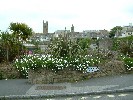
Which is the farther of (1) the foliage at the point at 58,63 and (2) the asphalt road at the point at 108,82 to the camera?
(1) the foliage at the point at 58,63

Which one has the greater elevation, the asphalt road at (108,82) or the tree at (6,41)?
the tree at (6,41)

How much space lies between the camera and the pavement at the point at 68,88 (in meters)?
12.1

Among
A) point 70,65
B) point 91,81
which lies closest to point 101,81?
point 91,81

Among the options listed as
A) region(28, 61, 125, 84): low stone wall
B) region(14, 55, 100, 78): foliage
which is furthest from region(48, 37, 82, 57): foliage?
region(28, 61, 125, 84): low stone wall

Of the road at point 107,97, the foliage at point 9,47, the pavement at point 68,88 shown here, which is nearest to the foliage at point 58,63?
the pavement at point 68,88

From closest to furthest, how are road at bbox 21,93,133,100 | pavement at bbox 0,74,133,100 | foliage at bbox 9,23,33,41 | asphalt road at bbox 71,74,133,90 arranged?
1. road at bbox 21,93,133,100
2. pavement at bbox 0,74,133,100
3. asphalt road at bbox 71,74,133,90
4. foliage at bbox 9,23,33,41

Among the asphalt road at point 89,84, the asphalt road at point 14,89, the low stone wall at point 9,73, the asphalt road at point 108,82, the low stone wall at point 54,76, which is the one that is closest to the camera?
the asphalt road at point 14,89

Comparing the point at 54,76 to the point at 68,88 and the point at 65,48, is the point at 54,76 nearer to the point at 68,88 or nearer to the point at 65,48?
the point at 68,88

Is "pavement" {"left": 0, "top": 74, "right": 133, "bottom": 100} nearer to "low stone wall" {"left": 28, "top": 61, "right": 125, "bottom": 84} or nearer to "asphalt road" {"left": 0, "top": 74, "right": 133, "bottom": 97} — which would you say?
"asphalt road" {"left": 0, "top": 74, "right": 133, "bottom": 97}

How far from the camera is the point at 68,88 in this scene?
13.7 m

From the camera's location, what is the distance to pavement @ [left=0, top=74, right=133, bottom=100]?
39.8ft

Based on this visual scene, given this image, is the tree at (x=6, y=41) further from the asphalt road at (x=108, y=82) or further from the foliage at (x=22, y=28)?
the foliage at (x=22, y=28)

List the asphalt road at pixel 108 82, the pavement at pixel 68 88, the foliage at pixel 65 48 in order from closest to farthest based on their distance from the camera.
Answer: the pavement at pixel 68 88 < the asphalt road at pixel 108 82 < the foliage at pixel 65 48

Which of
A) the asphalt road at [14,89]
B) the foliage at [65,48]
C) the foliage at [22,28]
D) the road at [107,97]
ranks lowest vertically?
the asphalt road at [14,89]
